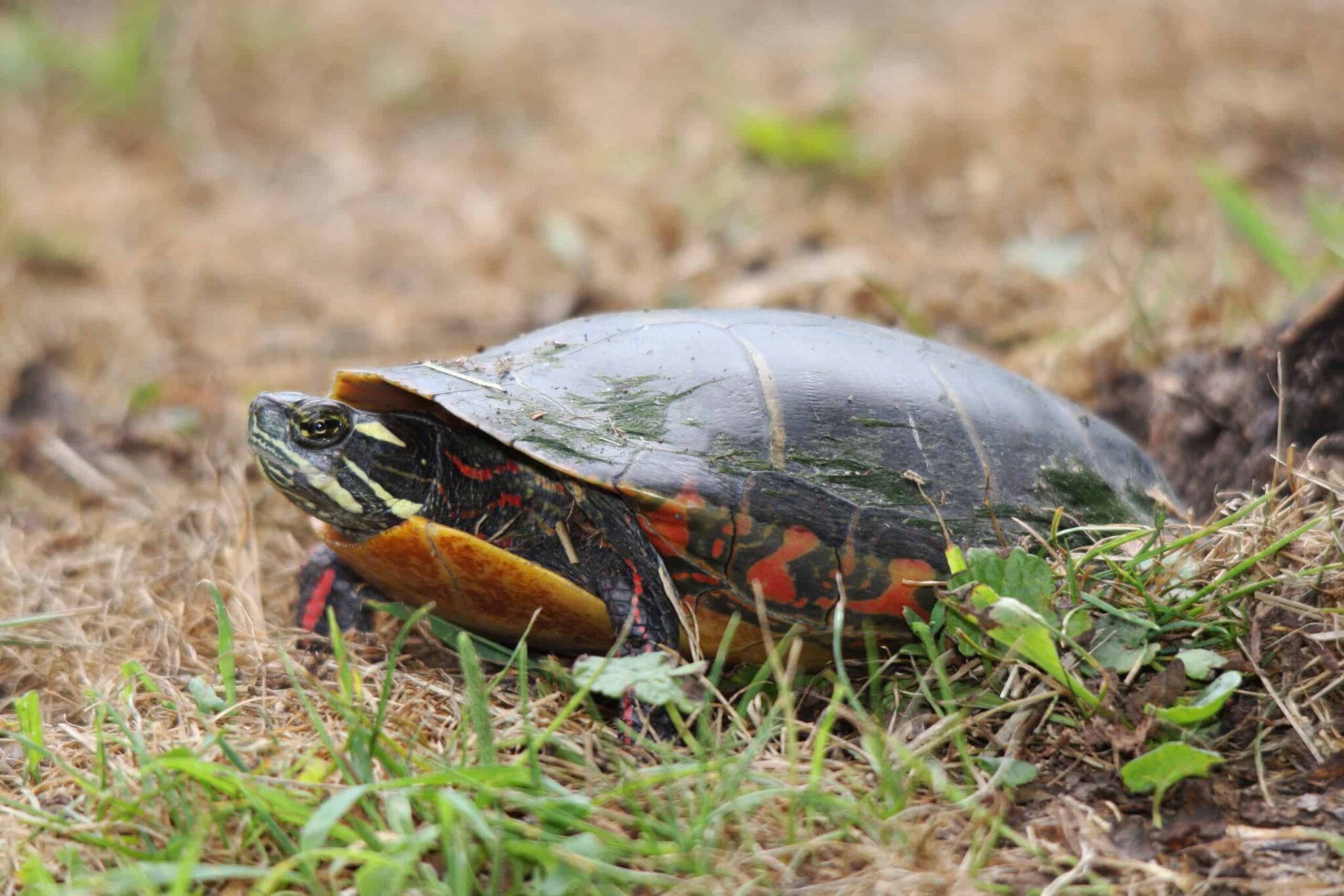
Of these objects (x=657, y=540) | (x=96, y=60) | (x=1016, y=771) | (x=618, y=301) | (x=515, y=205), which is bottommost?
(x=1016, y=771)

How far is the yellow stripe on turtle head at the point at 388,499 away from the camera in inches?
98.3

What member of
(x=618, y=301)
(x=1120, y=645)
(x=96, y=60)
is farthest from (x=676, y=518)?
(x=96, y=60)

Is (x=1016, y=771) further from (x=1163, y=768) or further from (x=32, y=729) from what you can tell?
(x=32, y=729)

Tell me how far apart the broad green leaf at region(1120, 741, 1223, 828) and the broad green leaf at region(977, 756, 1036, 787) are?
0.16 meters

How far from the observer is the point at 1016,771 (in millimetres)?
2027

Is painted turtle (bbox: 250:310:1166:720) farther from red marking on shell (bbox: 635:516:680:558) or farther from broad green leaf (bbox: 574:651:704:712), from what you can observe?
broad green leaf (bbox: 574:651:704:712)

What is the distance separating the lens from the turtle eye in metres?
2.49

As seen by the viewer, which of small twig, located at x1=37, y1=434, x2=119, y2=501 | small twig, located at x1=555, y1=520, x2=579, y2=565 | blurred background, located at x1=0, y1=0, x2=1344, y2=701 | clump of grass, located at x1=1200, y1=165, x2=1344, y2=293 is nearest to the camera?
small twig, located at x1=555, y1=520, x2=579, y2=565

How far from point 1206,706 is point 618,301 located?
11.7ft

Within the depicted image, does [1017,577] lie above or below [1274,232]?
below

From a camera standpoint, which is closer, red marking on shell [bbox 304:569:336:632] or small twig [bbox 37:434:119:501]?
red marking on shell [bbox 304:569:336:632]

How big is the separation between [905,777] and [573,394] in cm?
113

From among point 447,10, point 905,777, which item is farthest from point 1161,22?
point 905,777

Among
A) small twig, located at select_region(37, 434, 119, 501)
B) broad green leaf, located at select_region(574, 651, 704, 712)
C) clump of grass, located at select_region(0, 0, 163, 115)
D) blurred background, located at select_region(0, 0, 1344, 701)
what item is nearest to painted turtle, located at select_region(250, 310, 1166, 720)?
broad green leaf, located at select_region(574, 651, 704, 712)
